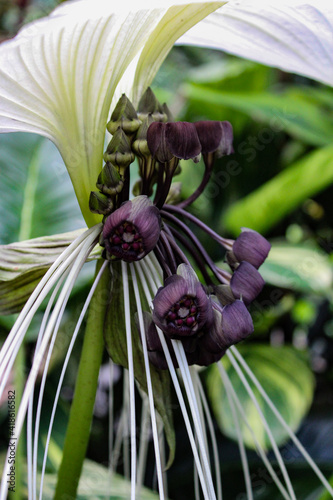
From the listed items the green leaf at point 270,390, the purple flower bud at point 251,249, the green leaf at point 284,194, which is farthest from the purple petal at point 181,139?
the green leaf at point 284,194

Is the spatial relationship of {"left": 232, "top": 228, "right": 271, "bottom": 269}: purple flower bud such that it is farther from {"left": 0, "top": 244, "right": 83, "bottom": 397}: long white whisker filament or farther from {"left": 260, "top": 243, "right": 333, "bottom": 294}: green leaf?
{"left": 260, "top": 243, "right": 333, "bottom": 294}: green leaf

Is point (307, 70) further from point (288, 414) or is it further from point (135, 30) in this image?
point (288, 414)

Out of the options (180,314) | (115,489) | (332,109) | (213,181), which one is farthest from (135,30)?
(332,109)

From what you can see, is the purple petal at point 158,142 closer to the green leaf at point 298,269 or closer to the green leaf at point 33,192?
the green leaf at point 33,192

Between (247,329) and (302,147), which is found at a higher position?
(302,147)

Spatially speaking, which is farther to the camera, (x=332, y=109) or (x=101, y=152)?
(x=332, y=109)

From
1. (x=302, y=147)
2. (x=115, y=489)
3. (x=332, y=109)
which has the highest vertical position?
(x=332, y=109)

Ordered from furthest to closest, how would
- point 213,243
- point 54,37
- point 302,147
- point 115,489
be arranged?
point 302,147 < point 213,243 < point 115,489 < point 54,37

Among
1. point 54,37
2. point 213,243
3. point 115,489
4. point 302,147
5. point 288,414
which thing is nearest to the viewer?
point 54,37
